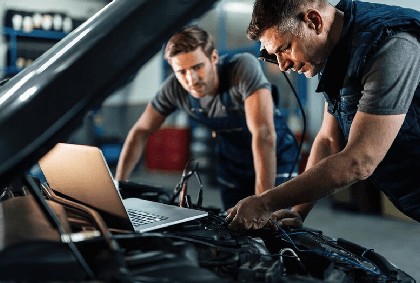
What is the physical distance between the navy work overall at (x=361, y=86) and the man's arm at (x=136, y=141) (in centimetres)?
101

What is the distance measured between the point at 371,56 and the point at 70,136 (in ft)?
2.46

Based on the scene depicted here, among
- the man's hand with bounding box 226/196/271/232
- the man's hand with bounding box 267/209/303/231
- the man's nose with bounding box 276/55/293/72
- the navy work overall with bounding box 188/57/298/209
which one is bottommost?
the navy work overall with bounding box 188/57/298/209

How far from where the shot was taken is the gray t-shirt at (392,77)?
3.30 feet

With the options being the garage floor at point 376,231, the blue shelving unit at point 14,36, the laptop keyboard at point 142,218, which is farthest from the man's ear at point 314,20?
the blue shelving unit at point 14,36

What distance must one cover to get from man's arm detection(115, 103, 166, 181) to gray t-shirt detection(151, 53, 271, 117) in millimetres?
48

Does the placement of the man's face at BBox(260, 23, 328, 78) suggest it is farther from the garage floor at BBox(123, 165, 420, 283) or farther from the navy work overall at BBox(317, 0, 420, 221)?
the garage floor at BBox(123, 165, 420, 283)

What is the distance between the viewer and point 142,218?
1068mm

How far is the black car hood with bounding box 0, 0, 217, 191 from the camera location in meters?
0.61

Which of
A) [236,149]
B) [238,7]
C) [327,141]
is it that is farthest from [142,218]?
[238,7]

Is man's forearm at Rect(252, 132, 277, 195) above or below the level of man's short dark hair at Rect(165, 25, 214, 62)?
below

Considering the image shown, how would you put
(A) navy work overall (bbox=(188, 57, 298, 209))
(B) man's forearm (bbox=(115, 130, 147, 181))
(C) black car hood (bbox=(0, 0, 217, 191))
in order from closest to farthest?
(C) black car hood (bbox=(0, 0, 217, 191))
(B) man's forearm (bbox=(115, 130, 147, 181))
(A) navy work overall (bbox=(188, 57, 298, 209))

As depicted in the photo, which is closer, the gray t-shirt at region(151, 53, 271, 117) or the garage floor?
the gray t-shirt at region(151, 53, 271, 117)

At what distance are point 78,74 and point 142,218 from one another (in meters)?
0.52

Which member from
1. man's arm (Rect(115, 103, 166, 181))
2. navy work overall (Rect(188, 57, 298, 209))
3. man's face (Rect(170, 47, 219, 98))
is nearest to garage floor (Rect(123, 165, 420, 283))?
navy work overall (Rect(188, 57, 298, 209))
